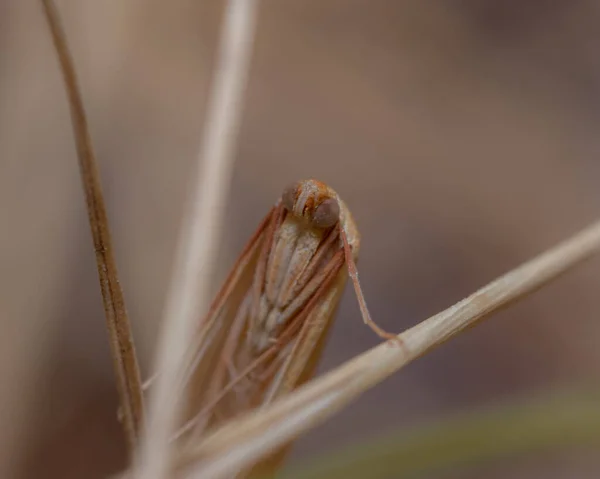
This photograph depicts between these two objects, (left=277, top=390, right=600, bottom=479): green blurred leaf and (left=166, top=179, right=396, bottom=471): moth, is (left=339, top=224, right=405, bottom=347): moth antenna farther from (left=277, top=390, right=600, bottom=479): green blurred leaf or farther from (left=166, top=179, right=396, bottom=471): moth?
(left=277, top=390, right=600, bottom=479): green blurred leaf

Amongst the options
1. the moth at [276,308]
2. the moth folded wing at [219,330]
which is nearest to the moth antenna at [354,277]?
the moth at [276,308]

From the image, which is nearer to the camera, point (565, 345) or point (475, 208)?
point (565, 345)

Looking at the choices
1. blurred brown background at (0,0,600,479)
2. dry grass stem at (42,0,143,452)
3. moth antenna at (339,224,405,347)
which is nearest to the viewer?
dry grass stem at (42,0,143,452)

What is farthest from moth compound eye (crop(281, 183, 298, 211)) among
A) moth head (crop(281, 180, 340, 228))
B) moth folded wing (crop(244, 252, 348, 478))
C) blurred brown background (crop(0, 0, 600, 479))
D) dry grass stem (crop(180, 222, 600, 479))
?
blurred brown background (crop(0, 0, 600, 479))

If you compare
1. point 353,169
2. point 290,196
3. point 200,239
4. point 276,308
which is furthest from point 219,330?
point 353,169

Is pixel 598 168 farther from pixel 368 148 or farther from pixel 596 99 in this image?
pixel 368 148

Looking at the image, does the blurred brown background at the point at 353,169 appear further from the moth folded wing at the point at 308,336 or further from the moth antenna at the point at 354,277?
the moth antenna at the point at 354,277

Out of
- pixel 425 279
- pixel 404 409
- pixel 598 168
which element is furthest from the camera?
pixel 598 168

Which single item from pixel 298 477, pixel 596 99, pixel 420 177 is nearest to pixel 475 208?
pixel 420 177
